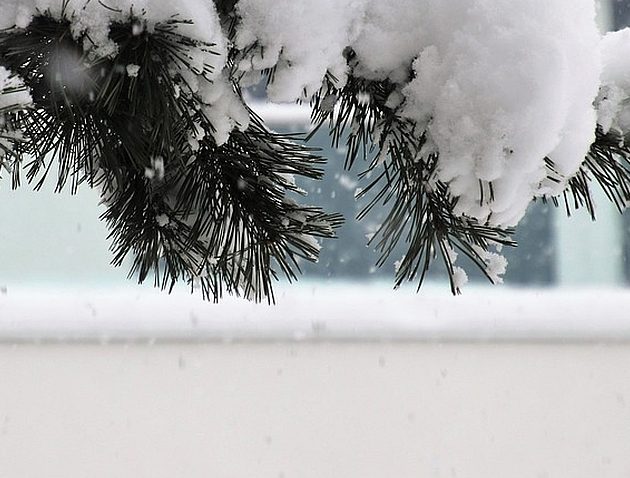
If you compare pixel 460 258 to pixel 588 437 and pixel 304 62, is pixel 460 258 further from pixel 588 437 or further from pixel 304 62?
pixel 304 62

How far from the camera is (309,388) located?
7.43ft

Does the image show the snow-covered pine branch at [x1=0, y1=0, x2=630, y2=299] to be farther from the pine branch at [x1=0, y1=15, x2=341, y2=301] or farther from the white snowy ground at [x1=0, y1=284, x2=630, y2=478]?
the white snowy ground at [x1=0, y1=284, x2=630, y2=478]

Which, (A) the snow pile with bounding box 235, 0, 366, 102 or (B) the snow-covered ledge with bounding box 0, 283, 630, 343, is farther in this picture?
(B) the snow-covered ledge with bounding box 0, 283, 630, 343

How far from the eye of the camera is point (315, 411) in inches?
88.9

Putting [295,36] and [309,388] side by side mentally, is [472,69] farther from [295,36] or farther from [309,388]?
[309,388]

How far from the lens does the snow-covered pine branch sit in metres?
0.39

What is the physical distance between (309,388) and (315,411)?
0.23 feet

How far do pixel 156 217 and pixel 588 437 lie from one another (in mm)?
2037

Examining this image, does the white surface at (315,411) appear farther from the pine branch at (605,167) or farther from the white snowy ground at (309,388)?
the pine branch at (605,167)

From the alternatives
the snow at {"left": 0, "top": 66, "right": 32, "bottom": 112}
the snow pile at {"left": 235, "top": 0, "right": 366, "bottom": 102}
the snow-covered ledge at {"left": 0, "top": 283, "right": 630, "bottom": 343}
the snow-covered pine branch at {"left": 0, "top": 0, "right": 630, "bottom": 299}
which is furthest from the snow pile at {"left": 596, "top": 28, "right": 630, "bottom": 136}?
the snow-covered ledge at {"left": 0, "top": 283, "right": 630, "bottom": 343}

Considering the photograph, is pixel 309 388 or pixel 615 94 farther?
pixel 309 388

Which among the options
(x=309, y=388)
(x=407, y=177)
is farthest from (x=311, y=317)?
(x=407, y=177)

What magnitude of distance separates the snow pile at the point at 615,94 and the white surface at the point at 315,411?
6.14 feet

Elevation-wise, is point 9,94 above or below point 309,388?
above
